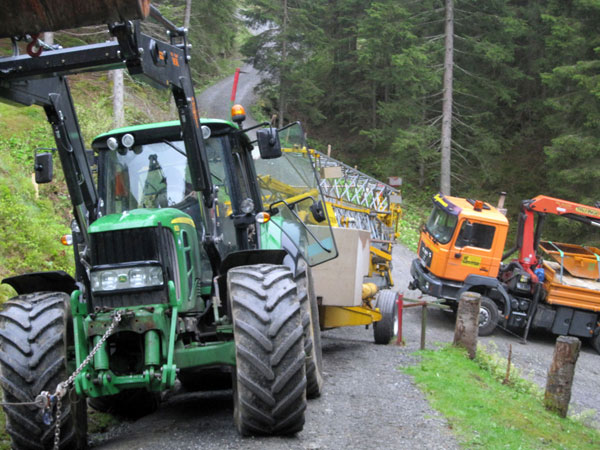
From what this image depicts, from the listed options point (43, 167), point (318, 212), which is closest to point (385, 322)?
point (318, 212)

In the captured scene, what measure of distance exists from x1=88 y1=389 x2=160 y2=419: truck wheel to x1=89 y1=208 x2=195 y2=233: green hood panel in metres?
1.93

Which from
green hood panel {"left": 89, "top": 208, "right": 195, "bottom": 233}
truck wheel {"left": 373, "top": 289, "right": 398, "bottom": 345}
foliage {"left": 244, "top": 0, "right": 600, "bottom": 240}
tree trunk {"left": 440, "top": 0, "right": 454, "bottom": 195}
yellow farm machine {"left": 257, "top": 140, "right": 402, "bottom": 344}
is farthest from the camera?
tree trunk {"left": 440, "top": 0, "right": 454, "bottom": 195}

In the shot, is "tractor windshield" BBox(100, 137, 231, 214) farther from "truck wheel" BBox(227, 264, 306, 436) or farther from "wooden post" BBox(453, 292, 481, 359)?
"wooden post" BBox(453, 292, 481, 359)

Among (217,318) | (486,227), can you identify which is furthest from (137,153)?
(486,227)

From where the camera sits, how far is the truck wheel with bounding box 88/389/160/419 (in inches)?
246

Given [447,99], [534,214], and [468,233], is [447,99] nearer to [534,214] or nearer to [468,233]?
[534,214]

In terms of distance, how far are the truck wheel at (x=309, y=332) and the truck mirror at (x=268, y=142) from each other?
1.27m

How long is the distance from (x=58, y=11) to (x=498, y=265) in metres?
13.3

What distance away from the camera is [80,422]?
5.18 metres

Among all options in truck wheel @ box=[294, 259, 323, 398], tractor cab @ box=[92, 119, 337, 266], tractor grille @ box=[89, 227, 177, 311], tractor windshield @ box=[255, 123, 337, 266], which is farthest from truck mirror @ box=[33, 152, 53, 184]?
truck wheel @ box=[294, 259, 323, 398]

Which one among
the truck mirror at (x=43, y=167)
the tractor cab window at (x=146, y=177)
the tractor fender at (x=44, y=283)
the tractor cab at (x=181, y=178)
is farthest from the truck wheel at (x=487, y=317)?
the truck mirror at (x=43, y=167)

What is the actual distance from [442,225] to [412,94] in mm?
14145

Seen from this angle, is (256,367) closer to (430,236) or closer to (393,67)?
(430,236)

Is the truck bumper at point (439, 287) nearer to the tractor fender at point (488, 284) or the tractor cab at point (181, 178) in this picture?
the tractor fender at point (488, 284)
